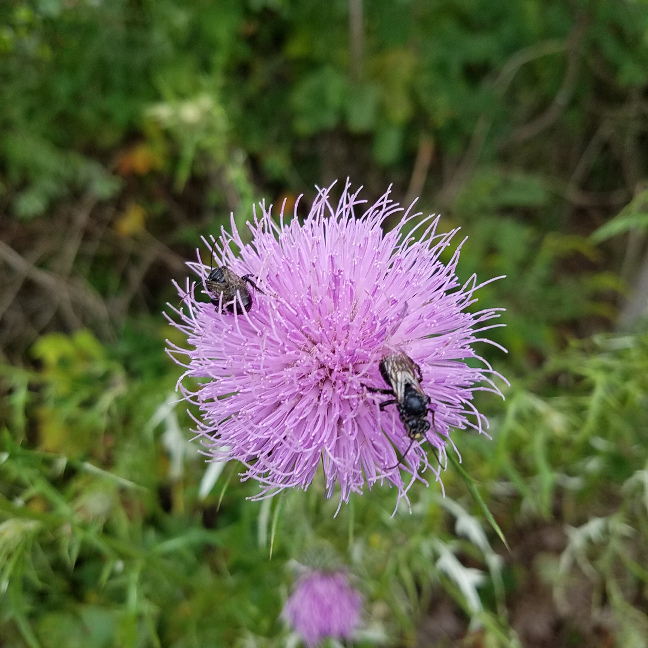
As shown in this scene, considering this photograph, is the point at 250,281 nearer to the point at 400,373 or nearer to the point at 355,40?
the point at 400,373

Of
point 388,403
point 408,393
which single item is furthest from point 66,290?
point 408,393

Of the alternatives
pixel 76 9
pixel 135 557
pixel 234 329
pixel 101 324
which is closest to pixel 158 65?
pixel 76 9

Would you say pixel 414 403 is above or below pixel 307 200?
below

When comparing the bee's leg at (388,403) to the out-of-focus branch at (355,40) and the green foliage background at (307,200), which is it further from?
the out-of-focus branch at (355,40)

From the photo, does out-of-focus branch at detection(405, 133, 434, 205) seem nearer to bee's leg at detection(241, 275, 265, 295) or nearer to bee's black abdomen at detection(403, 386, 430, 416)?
bee's leg at detection(241, 275, 265, 295)

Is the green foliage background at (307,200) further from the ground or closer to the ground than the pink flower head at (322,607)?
further from the ground

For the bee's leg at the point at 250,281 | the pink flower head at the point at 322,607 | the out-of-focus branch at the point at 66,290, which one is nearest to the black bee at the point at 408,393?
the bee's leg at the point at 250,281

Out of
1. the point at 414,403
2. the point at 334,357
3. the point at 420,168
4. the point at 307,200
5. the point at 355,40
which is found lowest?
the point at 414,403

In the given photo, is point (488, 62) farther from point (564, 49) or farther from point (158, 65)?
point (158, 65)
